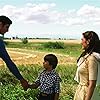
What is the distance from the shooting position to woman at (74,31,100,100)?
4853mm

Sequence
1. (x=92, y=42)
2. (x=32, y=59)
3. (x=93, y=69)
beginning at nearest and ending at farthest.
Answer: (x=93, y=69)
(x=92, y=42)
(x=32, y=59)

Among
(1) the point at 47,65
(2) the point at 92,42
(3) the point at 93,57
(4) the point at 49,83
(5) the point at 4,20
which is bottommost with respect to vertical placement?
(4) the point at 49,83

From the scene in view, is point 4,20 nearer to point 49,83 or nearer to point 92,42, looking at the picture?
point 49,83

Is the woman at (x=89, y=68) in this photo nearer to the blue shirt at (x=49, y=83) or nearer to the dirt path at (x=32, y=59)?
the blue shirt at (x=49, y=83)

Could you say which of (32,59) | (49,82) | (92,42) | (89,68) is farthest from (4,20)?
(32,59)

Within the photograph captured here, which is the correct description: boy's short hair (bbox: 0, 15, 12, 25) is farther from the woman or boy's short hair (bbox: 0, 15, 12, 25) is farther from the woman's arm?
the woman's arm

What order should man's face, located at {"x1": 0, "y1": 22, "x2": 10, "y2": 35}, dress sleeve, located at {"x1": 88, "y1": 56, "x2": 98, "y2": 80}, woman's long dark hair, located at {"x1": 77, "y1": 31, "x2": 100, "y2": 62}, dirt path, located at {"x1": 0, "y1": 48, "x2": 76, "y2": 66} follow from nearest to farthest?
1. dress sleeve, located at {"x1": 88, "y1": 56, "x2": 98, "y2": 80}
2. woman's long dark hair, located at {"x1": 77, "y1": 31, "x2": 100, "y2": 62}
3. man's face, located at {"x1": 0, "y1": 22, "x2": 10, "y2": 35}
4. dirt path, located at {"x1": 0, "y1": 48, "x2": 76, "y2": 66}

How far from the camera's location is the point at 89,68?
4867 millimetres

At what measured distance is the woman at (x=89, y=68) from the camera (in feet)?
15.9

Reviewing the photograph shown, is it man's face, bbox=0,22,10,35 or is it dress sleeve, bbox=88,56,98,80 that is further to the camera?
man's face, bbox=0,22,10,35

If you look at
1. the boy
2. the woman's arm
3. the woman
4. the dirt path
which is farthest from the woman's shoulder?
the dirt path

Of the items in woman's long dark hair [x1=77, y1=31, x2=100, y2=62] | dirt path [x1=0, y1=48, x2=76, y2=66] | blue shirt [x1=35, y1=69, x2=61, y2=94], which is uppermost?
woman's long dark hair [x1=77, y1=31, x2=100, y2=62]

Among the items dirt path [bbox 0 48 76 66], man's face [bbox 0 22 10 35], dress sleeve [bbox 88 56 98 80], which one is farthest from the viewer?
dirt path [bbox 0 48 76 66]

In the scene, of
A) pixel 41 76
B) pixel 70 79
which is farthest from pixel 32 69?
pixel 41 76
